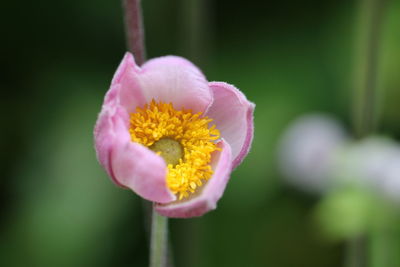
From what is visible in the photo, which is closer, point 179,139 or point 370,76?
point 179,139

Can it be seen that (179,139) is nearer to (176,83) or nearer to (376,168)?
(176,83)

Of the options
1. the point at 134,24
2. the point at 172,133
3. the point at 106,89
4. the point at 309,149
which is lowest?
the point at 309,149

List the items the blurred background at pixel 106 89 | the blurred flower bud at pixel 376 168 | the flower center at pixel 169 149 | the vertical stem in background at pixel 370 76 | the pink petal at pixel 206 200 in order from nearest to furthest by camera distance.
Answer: the pink petal at pixel 206 200
the flower center at pixel 169 149
the vertical stem in background at pixel 370 76
the blurred flower bud at pixel 376 168
the blurred background at pixel 106 89

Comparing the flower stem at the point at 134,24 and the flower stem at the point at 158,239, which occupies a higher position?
the flower stem at the point at 134,24

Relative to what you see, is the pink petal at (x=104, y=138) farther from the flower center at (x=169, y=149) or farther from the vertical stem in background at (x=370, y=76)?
the vertical stem in background at (x=370, y=76)

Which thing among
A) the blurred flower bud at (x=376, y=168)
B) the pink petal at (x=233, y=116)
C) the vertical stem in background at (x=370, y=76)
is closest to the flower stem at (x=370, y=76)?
the vertical stem in background at (x=370, y=76)

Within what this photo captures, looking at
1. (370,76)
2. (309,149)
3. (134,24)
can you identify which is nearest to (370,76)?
(370,76)

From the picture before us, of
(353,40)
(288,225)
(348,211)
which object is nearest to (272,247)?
(288,225)
